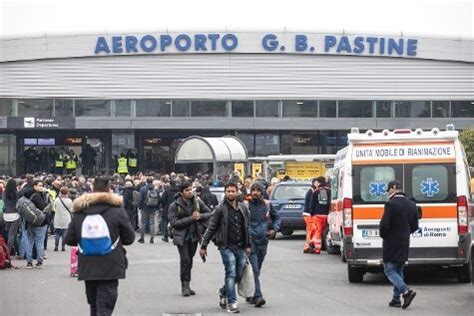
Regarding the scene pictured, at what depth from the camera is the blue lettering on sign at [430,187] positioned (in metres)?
17.0

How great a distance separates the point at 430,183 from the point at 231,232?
14.2 ft

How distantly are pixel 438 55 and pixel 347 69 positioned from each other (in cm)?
523

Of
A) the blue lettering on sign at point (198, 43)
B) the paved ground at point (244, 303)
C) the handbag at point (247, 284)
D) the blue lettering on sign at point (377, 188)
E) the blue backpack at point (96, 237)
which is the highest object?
the blue lettering on sign at point (198, 43)

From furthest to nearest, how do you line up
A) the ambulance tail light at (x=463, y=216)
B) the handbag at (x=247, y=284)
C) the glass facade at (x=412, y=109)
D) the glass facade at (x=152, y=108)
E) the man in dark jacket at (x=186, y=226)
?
the glass facade at (x=412, y=109)
the glass facade at (x=152, y=108)
the ambulance tail light at (x=463, y=216)
the man in dark jacket at (x=186, y=226)
the handbag at (x=247, y=284)

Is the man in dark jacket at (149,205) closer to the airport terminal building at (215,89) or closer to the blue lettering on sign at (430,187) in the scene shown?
the blue lettering on sign at (430,187)

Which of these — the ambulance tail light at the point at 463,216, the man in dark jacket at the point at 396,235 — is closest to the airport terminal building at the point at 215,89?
the ambulance tail light at the point at 463,216

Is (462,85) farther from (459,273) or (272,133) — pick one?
(459,273)

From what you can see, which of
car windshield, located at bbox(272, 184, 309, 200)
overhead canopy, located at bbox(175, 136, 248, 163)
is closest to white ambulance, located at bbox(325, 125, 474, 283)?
car windshield, located at bbox(272, 184, 309, 200)

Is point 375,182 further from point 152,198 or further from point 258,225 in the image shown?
point 152,198

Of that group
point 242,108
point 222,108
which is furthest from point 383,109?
point 222,108

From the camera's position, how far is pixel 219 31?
59.5 metres

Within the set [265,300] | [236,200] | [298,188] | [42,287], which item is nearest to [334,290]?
[265,300]

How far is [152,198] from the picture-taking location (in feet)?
96.7

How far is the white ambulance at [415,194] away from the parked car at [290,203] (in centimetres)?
1144
